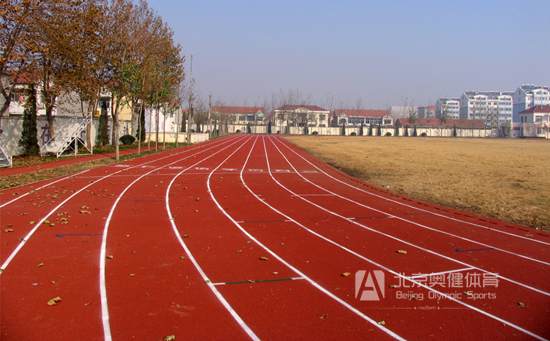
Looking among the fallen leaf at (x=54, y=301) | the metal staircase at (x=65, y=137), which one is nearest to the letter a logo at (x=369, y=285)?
the fallen leaf at (x=54, y=301)

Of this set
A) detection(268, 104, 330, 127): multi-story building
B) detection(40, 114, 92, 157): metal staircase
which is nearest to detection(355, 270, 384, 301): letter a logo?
detection(40, 114, 92, 157): metal staircase

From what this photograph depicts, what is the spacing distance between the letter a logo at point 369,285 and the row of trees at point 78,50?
16289 mm

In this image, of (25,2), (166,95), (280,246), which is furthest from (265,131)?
(280,246)

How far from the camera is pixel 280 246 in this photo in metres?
6.83

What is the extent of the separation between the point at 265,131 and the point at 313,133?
12.2 m

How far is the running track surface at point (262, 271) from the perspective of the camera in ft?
13.5

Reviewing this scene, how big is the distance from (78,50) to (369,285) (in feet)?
65.8

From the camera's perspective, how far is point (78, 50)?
1998 cm

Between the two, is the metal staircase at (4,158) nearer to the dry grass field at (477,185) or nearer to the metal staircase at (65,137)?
the metal staircase at (65,137)

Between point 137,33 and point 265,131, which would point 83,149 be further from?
point 265,131

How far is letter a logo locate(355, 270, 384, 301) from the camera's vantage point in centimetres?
483

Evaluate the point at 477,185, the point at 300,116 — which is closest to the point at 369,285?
the point at 477,185

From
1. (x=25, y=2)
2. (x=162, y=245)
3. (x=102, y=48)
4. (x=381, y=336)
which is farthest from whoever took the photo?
(x=102, y=48)

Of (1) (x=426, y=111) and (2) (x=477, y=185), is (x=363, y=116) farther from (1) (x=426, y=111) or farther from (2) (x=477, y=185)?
(2) (x=477, y=185)
